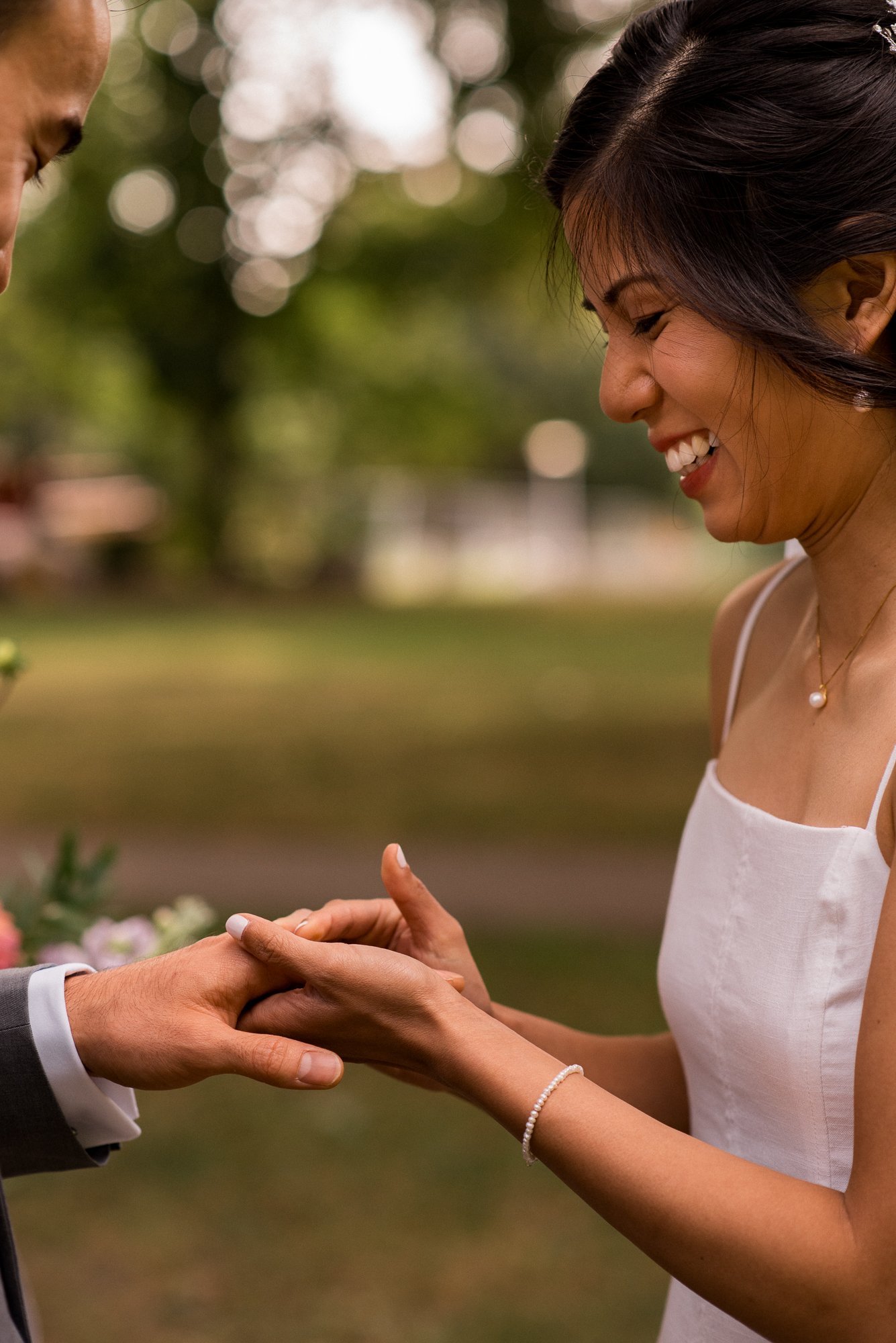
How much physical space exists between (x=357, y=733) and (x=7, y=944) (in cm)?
1147

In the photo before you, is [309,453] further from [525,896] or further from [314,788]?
[525,896]

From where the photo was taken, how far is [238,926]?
1.88 m

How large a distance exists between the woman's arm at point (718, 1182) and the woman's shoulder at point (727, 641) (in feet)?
2.86

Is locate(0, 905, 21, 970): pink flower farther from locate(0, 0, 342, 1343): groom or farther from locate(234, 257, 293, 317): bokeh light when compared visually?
locate(234, 257, 293, 317): bokeh light

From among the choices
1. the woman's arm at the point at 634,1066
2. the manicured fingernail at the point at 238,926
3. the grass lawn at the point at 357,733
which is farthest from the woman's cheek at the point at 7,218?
the grass lawn at the point at 357,733

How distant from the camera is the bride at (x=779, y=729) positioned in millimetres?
1601

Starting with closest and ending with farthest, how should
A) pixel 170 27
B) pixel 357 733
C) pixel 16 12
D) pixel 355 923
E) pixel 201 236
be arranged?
pixel 16 12 < pixel 355 923 < pixel 357 733 < pixel 170 27 < pixel 201 236

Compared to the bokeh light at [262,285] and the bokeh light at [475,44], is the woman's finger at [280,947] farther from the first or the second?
the bokeh light at [262,285]

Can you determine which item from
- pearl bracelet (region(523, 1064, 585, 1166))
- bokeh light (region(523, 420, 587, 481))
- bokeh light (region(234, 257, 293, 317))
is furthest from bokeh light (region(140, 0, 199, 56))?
bokeh light (region(523, 420, 587, 481))

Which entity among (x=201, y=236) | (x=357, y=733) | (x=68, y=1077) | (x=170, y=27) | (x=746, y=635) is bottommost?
(x=357, y=733)

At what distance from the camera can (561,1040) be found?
228 cm

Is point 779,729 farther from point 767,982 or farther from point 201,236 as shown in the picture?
point 201,236

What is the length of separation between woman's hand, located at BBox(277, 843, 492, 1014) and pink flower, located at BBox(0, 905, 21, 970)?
399 millimetres

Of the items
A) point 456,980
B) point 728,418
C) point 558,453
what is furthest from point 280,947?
point 558,453
